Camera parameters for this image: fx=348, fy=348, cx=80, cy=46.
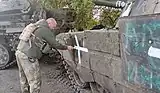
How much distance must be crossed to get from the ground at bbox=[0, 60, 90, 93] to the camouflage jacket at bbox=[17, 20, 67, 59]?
1537 millimetres

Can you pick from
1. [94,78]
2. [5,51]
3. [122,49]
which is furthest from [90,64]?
[5,51]

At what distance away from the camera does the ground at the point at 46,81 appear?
7730mm

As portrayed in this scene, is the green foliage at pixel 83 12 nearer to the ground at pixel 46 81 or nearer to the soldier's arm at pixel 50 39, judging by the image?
the ground at pixel 46 81

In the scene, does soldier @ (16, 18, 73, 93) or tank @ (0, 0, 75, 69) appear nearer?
soldier @ (16, 18, 73, 93)

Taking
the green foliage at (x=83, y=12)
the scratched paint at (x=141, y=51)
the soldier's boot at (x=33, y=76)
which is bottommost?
the soldier's boot at (x=33, y=76)

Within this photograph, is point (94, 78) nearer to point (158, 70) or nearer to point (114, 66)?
point (114, 66)

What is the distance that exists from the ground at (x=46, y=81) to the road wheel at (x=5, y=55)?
0.25 metres

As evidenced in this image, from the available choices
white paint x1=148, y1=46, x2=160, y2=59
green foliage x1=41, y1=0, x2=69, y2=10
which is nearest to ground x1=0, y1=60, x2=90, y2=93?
green foliage x1=41, y1=0, x2=69, y2=10

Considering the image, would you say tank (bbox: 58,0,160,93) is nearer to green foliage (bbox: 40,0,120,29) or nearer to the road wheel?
green foliage (bbox: 40,0,120,29)

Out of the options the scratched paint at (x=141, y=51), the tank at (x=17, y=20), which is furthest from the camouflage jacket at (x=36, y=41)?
the tank at (x=17, y=20)

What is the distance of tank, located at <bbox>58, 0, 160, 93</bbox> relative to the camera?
3.47m

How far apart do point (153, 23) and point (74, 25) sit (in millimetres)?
7228

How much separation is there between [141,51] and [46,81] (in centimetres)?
523

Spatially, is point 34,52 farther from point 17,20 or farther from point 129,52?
point 17,20
